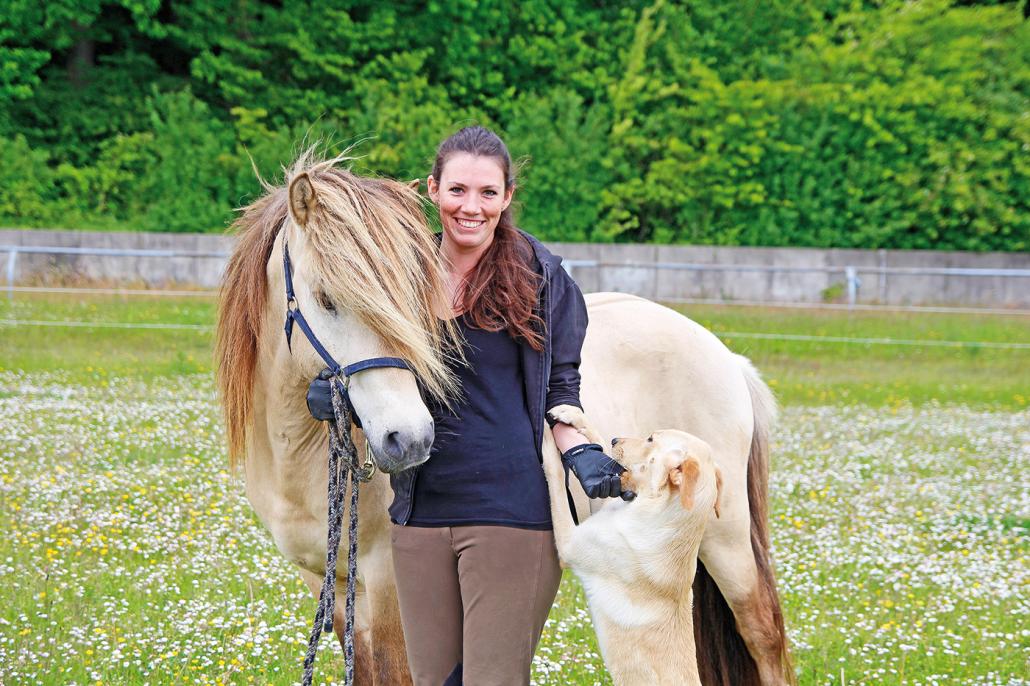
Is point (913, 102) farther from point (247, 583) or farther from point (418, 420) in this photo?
point (418, 420)

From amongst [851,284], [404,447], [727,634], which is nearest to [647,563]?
[404,447]

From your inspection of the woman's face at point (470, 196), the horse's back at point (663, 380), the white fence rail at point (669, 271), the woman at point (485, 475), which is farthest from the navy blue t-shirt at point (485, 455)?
the white fence rail at point (669, 271)

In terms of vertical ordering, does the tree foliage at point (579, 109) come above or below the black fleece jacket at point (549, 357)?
above

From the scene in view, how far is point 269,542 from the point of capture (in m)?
6.38

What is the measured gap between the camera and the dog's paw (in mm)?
2877

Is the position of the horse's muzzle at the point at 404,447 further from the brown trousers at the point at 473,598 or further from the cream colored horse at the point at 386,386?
the brown trousers at the point at 473,598

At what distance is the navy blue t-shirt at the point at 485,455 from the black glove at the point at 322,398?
0.92 ft

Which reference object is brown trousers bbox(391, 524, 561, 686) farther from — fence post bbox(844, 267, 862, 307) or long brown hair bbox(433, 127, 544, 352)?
fence post bbox(844, 267, 862, 307)

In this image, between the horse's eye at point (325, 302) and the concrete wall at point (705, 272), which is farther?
the concrete wall at point (705, 272)

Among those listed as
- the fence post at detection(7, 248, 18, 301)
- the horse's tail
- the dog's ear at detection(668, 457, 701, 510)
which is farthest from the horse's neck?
the fence post at detection(7, 248, 18, 301)

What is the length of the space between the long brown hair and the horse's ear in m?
0.35

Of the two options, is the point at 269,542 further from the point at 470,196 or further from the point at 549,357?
the point at 470,196

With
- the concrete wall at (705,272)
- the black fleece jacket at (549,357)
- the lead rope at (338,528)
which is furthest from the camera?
the concrete wall at (705,272)

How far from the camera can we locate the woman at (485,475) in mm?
2740
